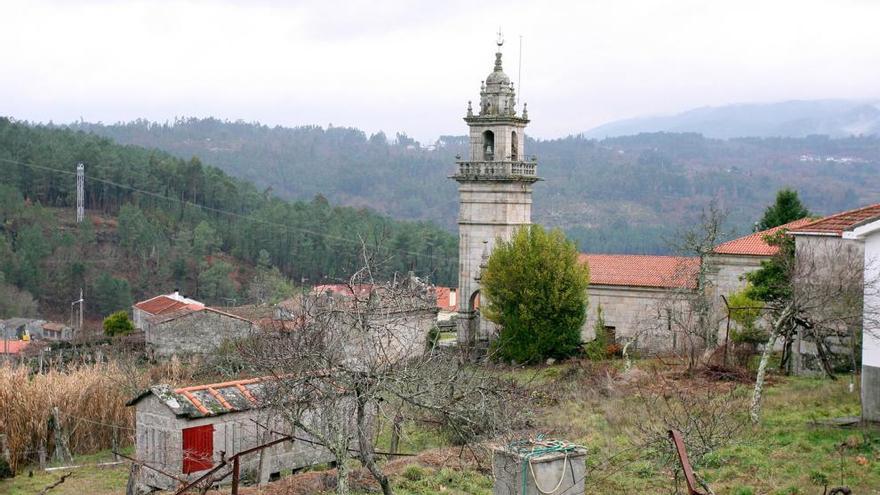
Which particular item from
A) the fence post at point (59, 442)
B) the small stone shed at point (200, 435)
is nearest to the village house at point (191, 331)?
the fence post at point (59, 442)

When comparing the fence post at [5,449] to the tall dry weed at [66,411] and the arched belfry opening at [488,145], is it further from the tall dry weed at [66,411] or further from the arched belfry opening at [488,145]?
the arched belfry opening at [488,145]

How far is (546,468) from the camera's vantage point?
10.6 m

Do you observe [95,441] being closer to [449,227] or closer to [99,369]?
[99,369]

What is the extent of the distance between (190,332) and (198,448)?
20810 mm

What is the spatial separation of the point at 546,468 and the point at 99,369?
21311 millimetres

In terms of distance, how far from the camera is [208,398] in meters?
19.1

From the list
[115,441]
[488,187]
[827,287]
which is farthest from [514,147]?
[827,287]

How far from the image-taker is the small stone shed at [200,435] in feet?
60.5

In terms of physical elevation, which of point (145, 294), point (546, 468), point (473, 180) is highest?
point (473, 180)

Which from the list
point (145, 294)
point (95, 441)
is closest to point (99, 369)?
point (95, 441)

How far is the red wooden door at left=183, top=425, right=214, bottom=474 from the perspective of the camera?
1844 cm

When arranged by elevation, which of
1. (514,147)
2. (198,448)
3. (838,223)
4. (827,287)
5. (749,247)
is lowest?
(198,448)

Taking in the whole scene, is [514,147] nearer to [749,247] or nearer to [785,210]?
[749,247]

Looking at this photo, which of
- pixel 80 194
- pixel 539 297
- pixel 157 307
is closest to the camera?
pixel 539 297
